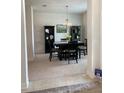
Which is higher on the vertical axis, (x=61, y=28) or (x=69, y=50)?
(x=61, y=28)

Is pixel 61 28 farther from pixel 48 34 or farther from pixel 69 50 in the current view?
pixel 69 50

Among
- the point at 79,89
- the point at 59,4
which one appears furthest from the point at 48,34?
the point at 79,89

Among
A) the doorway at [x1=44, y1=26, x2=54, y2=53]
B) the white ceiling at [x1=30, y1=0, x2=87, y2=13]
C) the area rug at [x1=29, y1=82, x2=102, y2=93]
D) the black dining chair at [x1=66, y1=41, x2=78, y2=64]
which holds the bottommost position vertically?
the area rug at [x1=29, y1=82, x2=102, y2=93]

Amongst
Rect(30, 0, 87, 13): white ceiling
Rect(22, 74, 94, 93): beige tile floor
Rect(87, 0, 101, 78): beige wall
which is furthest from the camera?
Rect(30, 0, 87, 13): white ceiling

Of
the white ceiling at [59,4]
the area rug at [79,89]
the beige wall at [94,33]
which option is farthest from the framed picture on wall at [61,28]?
the area rug at [79,89]

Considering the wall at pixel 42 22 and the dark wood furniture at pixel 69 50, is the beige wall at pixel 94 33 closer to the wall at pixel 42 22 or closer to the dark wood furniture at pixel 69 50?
the dark wood furniture at pixel 69 50

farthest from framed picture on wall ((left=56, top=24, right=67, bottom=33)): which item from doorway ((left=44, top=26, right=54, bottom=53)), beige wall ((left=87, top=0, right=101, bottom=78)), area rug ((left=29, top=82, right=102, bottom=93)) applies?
area rug ((left=29, top=82, right=102, bottom=93))

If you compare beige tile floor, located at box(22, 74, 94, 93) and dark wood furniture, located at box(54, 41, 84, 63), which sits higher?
dark wood furniture, located at box(54, 41, 84, 63)

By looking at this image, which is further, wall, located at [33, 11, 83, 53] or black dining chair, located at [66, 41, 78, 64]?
wall, located at [33, 11, 83, 53]

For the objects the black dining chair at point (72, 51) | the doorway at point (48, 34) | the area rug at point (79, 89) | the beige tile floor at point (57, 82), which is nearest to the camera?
the area rug at point (79, 89)

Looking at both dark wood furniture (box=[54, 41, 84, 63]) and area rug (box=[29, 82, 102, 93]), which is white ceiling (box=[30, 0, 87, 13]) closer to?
dark wood furniture (box=[54, 41, 84, 63])
